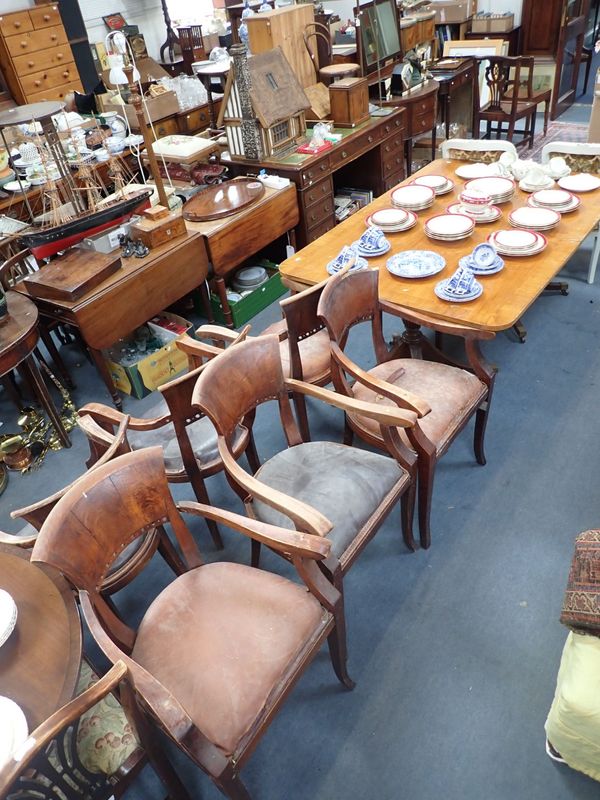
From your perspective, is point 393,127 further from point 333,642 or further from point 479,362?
point 333,642

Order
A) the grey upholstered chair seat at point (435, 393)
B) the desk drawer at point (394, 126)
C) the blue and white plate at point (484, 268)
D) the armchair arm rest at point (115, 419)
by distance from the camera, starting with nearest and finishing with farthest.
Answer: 1. the armchair arm rest at point (115, 419)
2. the grey upholstered chair seat at point (435, 393)
3. the blue and white plate at point (484, 268)
4. the desk drawer at point (394, 126)

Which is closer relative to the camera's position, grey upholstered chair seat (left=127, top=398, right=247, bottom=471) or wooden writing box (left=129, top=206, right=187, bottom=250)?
grey upholstered chair seat (left=127, top=398, right=247, bottom=471)

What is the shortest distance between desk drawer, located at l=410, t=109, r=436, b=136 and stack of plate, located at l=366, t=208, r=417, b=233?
1.97 m

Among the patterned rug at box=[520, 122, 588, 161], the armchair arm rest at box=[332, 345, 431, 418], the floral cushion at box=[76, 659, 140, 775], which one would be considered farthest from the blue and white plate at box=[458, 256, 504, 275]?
the patterned rug at box=[520, 122, 588, 161]

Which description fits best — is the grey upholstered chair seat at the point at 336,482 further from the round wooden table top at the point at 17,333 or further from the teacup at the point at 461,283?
the round wooden table top at the point at 17,333

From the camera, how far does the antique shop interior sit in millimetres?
1271

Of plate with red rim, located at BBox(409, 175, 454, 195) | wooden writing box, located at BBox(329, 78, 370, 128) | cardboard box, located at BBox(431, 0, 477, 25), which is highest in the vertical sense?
cardboard box, located at BBox(431, 0, 477, 25)

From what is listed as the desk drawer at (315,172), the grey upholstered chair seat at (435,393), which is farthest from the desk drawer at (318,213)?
the grey upholstered chair seat at (435,393)

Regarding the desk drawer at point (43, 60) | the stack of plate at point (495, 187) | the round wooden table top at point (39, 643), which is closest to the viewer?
the round wooden table top at point (39, 643)

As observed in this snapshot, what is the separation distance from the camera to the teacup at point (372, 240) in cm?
232

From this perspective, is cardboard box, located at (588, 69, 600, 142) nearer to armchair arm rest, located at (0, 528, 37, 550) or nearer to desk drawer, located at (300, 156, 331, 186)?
desk drawer, located at (300, 156, 331, 186)

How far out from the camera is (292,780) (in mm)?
1502

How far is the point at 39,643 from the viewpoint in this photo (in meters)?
1.20

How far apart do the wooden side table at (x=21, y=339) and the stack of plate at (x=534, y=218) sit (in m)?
2.03
